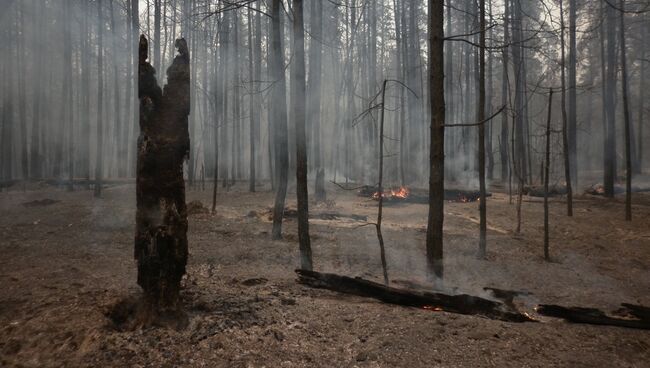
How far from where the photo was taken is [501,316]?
4.14 m

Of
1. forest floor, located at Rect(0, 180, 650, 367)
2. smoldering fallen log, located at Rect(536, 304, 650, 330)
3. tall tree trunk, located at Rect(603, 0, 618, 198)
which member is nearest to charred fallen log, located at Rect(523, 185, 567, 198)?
Result: tall tree trunk, located at Rect(603, 0, 618, 198)

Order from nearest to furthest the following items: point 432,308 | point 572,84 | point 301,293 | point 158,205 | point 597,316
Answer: point 158,205
point 597,316
point 432,308
point 301,293
point 572,84

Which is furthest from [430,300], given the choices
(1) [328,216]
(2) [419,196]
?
(2) [419,196]

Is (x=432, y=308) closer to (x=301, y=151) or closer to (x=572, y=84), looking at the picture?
(x=301, y=151)

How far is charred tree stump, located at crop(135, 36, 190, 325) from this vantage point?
3.58 m

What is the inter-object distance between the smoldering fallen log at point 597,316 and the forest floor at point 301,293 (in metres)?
0.14

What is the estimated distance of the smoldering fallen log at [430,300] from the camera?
420 cm

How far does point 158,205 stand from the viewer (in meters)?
3.60

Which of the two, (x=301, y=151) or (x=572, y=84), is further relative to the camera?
(x=572, y=84)

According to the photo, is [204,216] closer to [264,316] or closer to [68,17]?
[264,316]

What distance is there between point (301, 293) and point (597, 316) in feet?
10.0

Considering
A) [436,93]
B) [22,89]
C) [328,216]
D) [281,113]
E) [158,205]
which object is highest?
[22,89]

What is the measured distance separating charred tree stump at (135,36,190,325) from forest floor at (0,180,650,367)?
325 mm

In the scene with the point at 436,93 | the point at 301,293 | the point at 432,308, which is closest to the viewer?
the point at 432,308
